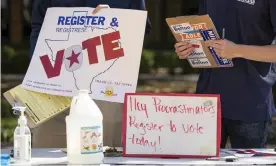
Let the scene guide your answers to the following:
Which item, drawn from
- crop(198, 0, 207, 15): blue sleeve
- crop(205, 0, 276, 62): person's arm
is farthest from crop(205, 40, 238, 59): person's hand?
crop(198, 0, 207, 15): blue sleeve

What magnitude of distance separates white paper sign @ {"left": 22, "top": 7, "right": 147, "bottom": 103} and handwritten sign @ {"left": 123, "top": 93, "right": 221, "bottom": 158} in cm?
43

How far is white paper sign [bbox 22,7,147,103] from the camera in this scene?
10.9ft

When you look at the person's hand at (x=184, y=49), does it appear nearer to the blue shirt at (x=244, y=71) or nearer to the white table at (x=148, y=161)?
the blue shirt at (x=244, y=71)

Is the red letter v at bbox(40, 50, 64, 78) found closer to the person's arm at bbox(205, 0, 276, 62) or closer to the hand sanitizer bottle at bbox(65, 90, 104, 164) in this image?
the hand sanitizer bottle at bbox(65, 90, 104, 164)

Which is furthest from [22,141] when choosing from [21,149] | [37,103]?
[37,103]

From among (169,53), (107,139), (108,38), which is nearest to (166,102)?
(108,38)

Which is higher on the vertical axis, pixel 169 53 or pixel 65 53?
pixel 169 53

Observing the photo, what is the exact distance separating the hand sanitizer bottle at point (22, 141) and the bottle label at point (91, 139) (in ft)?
0.88

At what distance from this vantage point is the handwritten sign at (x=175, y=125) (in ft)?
9.50

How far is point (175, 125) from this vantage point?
2898 mm

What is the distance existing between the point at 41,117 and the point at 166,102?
0.69 meters

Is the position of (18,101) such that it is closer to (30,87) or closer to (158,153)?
(30,87)

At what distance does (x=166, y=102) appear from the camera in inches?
114

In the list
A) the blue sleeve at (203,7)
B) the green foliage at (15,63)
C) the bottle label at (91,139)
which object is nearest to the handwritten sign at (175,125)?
the bottle label at (91,139)
